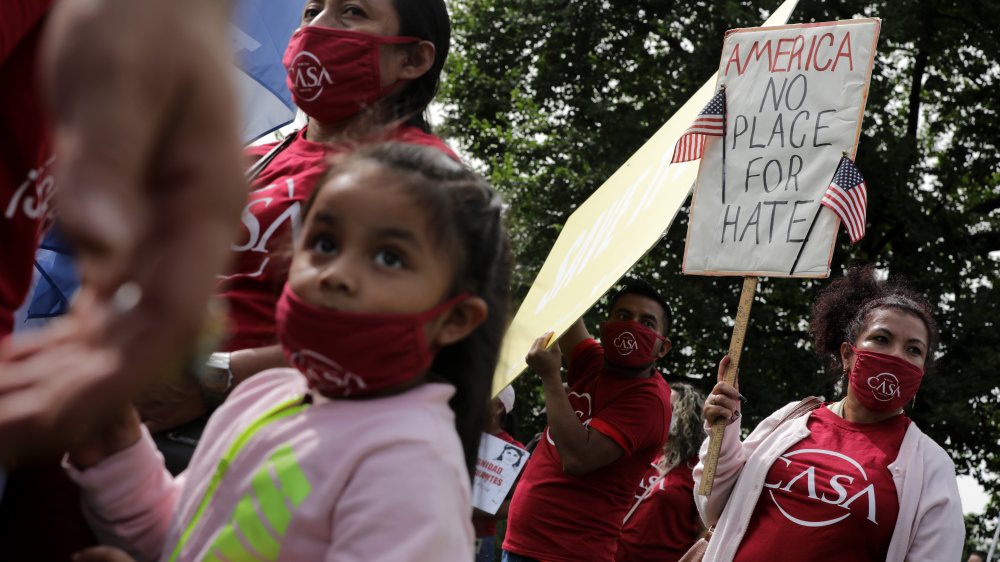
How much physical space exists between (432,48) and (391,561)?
1739mm

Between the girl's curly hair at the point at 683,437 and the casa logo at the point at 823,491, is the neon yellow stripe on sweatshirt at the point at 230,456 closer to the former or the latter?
the casa logo at the point at 823,491

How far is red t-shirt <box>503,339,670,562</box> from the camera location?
16.3 feet

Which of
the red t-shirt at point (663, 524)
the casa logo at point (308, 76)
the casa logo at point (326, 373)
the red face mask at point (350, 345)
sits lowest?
the red t-shirt at point (663, 524)

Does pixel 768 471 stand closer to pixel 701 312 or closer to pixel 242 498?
pixel 242 498

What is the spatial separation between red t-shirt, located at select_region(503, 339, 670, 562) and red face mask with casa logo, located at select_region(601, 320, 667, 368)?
9 cm

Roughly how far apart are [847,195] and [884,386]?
0.82 m

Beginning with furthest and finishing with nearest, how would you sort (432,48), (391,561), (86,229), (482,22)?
(482,22) < (432,48) < (391,561) < (86,229)

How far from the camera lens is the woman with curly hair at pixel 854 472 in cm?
449

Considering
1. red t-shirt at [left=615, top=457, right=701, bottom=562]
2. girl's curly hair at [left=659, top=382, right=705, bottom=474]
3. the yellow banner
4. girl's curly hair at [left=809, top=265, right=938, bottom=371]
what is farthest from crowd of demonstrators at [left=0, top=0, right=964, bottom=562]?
girl's curly hair at [left=659, top=382, right=705, bottom=474]

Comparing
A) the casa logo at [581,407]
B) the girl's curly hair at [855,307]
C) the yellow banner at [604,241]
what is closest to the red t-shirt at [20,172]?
the yellow banner at [604,241]

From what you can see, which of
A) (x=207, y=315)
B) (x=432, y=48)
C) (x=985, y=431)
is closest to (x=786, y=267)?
(x=432, y=48)

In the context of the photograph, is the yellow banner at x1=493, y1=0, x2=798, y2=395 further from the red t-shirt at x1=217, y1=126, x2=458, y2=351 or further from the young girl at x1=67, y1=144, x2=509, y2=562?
the young girl at x1=67, y1=144, x2=509, y2=562

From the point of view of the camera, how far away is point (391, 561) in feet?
4.87

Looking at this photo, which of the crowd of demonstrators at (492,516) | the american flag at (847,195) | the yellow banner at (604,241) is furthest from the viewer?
the crowd of demonstrators at (492,516)
